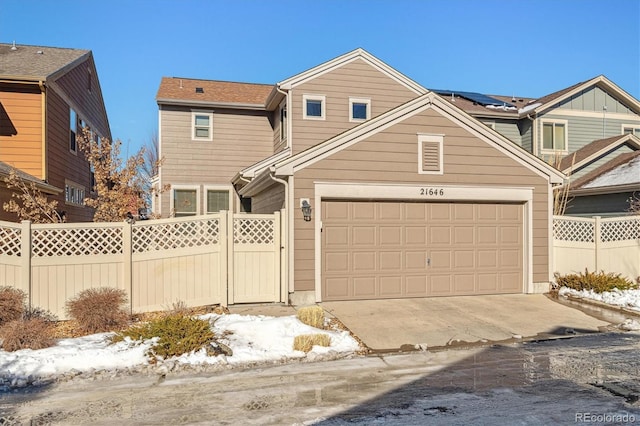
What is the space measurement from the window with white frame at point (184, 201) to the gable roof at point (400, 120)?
824 centimetres

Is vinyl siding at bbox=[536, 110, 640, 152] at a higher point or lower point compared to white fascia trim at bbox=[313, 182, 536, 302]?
higher

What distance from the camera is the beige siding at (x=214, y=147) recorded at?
1658 cm

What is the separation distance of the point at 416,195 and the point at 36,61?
42.6 ft

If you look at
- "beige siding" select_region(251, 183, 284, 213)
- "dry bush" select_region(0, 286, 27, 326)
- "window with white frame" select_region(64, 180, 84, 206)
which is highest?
"window with white frame" select_region(64, 180, 84, 206)

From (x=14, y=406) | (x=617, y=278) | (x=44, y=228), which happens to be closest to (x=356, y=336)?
(x=14, y=406)

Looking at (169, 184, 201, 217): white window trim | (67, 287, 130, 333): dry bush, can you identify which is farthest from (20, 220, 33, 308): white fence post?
(169, 184, 201, 217): white window trim

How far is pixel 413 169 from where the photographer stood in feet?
33.8

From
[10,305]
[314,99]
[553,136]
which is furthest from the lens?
[553,136]

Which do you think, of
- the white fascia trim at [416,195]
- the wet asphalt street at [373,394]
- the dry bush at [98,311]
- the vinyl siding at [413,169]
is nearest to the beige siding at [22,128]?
the dry bush at [98,311]

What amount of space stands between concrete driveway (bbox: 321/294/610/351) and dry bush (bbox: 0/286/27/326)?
17.6ft

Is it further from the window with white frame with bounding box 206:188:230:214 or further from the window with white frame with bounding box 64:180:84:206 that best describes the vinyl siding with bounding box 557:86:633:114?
the window with white frame with bounding box 64:180:84:206

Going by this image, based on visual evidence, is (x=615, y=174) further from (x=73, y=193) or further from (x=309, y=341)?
(x=73, y=193)

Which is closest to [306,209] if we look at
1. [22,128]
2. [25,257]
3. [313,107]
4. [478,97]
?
[25,257]

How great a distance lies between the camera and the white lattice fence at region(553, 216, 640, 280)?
11328mm
